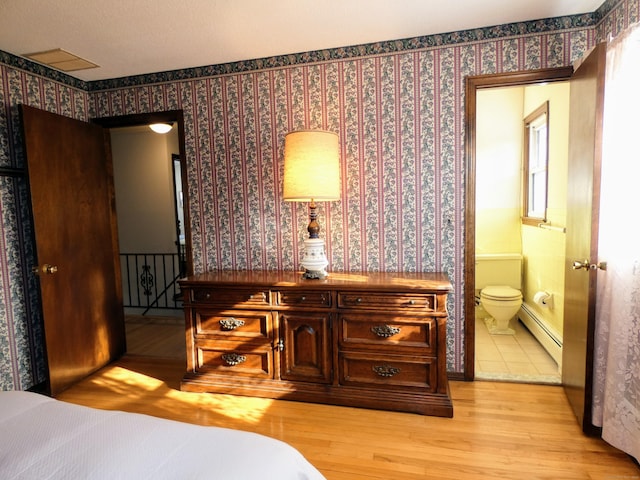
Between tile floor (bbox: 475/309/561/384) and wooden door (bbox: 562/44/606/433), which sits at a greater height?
wooden door (bbox: 562/44/606/433)

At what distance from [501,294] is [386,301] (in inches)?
75.0

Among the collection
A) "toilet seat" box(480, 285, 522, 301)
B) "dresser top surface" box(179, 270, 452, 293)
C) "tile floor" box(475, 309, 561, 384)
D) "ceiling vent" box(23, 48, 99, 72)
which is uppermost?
"ceiling vent" box(23, 48, 99, 72)

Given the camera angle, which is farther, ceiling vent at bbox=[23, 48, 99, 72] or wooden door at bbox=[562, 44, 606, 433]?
ceiling vent at bbox=[23, 48, 99, 72]

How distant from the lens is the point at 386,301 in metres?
2.42

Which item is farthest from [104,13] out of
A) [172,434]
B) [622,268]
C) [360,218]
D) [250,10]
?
[622,268]

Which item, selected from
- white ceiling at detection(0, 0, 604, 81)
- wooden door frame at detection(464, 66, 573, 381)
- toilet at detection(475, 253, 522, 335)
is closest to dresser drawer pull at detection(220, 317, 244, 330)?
wooden door frame at detection(464, 66, 573, 381)

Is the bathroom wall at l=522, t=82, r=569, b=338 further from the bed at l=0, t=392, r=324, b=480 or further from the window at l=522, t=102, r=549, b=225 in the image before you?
the bed at l=0, t=392, r=324, b=480

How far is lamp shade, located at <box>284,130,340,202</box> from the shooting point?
8.07 ft

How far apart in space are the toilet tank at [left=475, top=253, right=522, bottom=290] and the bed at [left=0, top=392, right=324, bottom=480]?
3675 millimetres

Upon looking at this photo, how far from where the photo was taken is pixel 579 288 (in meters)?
2.21

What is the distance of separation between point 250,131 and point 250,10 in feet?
3.05

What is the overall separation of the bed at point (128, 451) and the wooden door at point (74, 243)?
1854 millimetres

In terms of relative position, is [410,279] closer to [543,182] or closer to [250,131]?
[250,131]

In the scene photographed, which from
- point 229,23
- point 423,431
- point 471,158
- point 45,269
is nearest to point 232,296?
point 45,269
